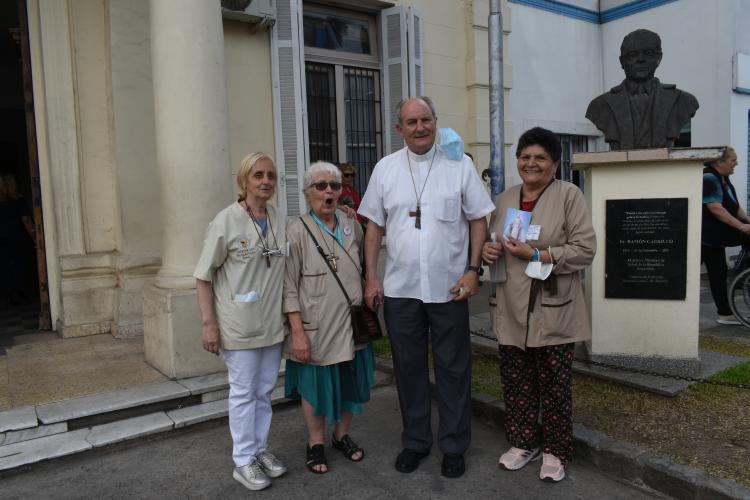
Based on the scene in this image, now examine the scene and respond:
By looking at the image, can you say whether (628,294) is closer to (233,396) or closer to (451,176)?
(451,176)

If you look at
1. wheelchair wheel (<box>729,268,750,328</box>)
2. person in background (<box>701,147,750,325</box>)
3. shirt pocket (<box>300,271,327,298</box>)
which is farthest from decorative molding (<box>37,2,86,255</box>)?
wheelchair wheel (<box>729,268,750,328</box>)

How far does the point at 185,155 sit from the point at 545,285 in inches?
115

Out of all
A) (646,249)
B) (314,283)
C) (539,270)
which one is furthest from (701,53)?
(314,283)

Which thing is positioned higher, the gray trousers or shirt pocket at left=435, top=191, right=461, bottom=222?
shirt pocket at left=435, top=191, right=461, bottom=222

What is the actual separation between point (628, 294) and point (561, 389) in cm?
164

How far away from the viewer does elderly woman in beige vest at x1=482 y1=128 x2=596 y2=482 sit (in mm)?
2988

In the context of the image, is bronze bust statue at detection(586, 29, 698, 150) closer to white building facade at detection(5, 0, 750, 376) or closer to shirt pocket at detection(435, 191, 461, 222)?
shirt pocket at detection(435, 191, 461, 222)

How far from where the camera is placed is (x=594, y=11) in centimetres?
1134

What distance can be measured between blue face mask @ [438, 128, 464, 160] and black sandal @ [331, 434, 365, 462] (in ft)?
5.79

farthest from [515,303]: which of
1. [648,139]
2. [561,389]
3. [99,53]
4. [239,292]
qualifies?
[99,53]

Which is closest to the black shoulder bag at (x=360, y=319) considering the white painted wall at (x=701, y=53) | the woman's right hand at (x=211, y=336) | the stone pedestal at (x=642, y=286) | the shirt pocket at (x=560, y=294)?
the woman's right hand at (x=211, y=336)

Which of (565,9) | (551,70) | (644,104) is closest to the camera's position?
(644,104)

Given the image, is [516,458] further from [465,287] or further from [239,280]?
[239,280]

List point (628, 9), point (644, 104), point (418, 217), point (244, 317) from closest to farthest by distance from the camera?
point (244, 317)
point (418, 217)
point (644, 104)
point (628, 9)
